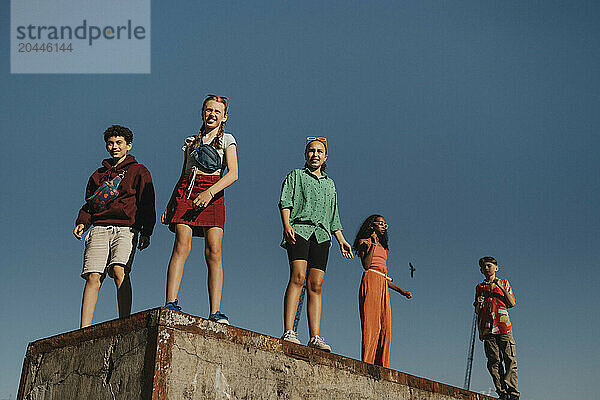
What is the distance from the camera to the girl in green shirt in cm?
576

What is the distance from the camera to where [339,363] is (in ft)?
16.2

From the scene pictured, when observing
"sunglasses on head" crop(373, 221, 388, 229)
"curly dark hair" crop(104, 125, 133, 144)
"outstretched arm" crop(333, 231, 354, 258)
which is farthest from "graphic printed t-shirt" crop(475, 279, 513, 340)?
"curly dark hair" crop(104, 125, 133, 144)

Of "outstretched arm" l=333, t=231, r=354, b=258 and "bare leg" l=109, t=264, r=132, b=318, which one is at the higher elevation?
"outstretched arm" l=333, t=231, r=354, b=258

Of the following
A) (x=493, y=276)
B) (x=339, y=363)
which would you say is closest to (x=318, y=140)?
(x=339, y=363)

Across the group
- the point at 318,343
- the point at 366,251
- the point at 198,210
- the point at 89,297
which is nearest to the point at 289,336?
the point at 318,343

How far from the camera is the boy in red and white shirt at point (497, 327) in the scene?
24.5 ft

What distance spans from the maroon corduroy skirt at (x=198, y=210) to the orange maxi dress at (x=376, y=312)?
7.85 ft

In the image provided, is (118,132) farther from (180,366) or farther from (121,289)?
(180,366)

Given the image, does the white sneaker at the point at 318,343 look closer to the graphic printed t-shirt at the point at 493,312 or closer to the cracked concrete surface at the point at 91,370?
the cracked concrete surface at the point at 91,370

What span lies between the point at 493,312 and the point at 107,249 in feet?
15.2

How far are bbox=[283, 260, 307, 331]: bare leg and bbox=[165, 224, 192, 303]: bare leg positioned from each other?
1.10 m

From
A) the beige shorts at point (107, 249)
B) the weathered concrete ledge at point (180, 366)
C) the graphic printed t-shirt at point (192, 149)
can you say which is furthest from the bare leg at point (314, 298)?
the beige shorts at point (107, 249)

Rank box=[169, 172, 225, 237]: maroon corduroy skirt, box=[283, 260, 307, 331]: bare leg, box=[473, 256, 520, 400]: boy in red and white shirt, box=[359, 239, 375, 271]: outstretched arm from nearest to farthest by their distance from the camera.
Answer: box=[169, 172, 225, 237]: maroon corduroy skirt → box=[283, 260, 307, 331]: bare leg → box=[359, 239, 375, 271]: outstretched arm → box=[473, 256, 520, 400]: boy in red and white shirt

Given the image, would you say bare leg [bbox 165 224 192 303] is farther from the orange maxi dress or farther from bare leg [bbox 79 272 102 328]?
the orange maxi dress
